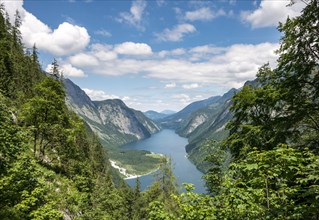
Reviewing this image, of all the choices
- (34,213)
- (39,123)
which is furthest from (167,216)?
(39,123)

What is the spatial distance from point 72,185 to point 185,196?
27.1 metres

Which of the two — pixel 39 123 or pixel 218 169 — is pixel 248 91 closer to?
pixel 218 169

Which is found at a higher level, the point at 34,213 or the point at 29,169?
the point at 29,169

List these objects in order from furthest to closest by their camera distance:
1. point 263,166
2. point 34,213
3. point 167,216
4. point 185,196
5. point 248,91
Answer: point 248,91 < point 34,213 < point 185,196 < point 167,216 < point 263,166

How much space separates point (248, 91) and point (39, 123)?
2852 cm

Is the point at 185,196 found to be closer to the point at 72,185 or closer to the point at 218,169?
the point at 218,169

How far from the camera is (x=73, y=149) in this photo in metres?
44.2

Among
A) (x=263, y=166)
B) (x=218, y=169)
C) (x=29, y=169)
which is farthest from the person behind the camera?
(x=218, y=169)

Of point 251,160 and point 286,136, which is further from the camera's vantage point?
point 286,136

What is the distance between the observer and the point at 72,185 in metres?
34.6

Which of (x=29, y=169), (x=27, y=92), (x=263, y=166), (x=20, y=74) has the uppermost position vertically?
(x=20, y=74)

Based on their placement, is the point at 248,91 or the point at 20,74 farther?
the point at 20,74

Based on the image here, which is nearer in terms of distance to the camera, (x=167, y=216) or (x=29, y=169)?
(x=167, y=216)

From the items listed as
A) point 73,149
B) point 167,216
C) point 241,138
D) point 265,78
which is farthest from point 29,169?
point 73,149
